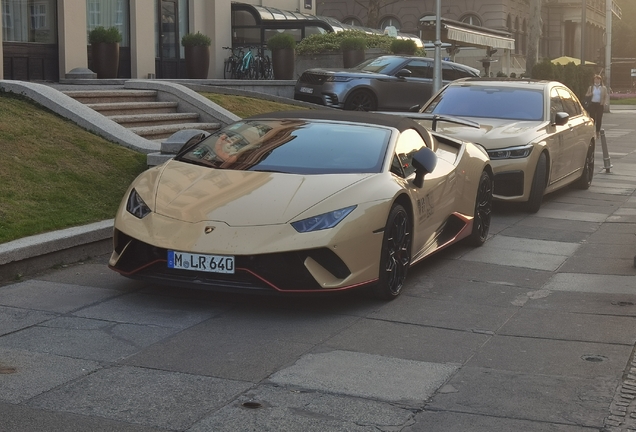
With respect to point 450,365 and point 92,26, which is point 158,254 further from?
point 92,26

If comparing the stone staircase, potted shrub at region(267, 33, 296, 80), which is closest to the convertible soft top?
the stone staircase

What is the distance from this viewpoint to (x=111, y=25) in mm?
25078

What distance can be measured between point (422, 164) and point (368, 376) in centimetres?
300

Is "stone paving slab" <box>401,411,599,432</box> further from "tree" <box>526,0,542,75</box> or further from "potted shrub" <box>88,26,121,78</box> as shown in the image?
"tree" <box>526,0,542,75</box>

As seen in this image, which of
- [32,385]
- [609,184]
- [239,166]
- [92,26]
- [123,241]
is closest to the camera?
[32,385]

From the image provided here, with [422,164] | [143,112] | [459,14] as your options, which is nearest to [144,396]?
[422,164]

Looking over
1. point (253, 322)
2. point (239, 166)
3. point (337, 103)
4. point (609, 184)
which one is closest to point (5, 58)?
point (337, 103)

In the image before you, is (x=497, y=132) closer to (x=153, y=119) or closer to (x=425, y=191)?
(x=425, y=191)

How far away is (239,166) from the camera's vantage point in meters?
8.00

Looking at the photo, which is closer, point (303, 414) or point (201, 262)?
point (303, 414)

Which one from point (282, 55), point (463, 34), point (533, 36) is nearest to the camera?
point (282, 55)

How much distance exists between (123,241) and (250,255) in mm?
1088

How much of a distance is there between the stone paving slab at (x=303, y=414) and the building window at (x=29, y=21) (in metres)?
18.1

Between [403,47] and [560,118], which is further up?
[403,47]
